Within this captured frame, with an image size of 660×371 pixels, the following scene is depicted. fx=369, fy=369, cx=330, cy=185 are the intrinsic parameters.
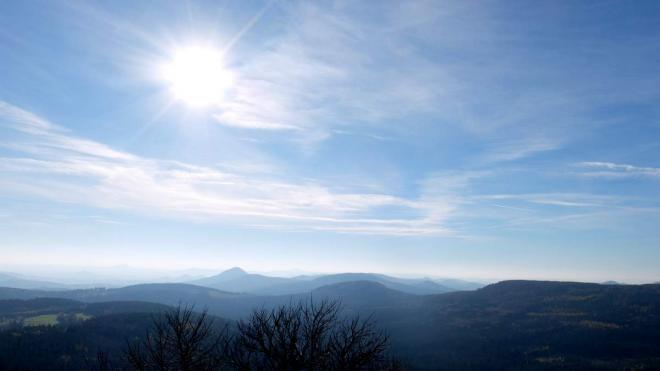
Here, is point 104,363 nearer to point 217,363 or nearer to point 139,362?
point 139,362

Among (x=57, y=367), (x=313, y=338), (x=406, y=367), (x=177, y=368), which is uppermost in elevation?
(x=313, y=338)

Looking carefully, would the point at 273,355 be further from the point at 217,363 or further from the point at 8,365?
the point at 8,365

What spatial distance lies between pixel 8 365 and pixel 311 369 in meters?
237

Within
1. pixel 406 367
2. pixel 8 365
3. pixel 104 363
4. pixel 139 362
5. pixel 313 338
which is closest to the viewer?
pixel 104 363

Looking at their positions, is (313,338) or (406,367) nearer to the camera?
(313,338)

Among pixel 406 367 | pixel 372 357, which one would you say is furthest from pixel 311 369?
pixel 406 367

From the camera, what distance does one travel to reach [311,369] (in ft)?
64.7

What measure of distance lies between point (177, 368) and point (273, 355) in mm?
5797

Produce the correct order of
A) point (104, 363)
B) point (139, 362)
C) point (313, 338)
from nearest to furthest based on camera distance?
point (104, 363)
point (139, 362)
point (313, 338)

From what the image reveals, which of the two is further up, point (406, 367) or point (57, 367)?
point (406, 367)

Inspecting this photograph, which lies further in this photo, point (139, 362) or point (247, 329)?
point (247, 329)

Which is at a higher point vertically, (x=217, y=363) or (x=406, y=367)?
(x=217, y=363)

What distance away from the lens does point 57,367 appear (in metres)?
190

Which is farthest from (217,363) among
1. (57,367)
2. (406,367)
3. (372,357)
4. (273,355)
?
(57,367)
